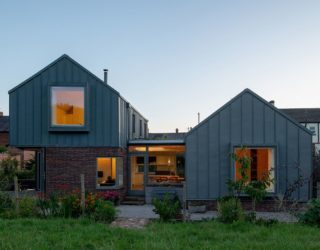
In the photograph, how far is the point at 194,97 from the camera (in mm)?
31328

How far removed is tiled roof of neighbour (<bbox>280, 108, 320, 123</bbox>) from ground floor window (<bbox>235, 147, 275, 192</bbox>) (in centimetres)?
3419

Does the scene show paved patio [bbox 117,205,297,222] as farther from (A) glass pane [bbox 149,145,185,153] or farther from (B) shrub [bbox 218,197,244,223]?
(A) glass pane [bbox 149,145,185,153]

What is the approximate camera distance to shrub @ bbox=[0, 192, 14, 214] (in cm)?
1408

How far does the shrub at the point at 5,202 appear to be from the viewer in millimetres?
14076

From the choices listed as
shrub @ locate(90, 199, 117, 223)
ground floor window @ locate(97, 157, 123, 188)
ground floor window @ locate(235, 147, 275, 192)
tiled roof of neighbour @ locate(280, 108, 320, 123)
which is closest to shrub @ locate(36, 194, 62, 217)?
shrub @ locate(90, 199, 117, 223)

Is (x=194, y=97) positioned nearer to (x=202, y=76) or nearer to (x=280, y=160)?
(x=202, y=76)

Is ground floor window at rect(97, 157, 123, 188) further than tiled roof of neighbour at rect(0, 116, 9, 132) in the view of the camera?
No

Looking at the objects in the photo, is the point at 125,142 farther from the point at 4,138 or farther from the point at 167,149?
the point at 4,138

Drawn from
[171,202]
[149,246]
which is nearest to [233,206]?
[171,202]

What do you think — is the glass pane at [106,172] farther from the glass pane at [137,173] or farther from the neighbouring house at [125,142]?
the glass pane at [137,173]

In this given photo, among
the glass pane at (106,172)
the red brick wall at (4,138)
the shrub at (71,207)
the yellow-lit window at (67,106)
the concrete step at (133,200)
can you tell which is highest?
the yellow-lit window at (67,106)

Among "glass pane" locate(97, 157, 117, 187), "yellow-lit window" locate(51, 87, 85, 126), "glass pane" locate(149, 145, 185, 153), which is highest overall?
"yellow-lit window" locate(51, 87, 85, 126)

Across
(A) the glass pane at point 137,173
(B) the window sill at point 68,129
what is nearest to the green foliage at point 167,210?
(B) the window sill at point 68,129

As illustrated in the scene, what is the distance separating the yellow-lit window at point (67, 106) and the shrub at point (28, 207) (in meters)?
6.23
